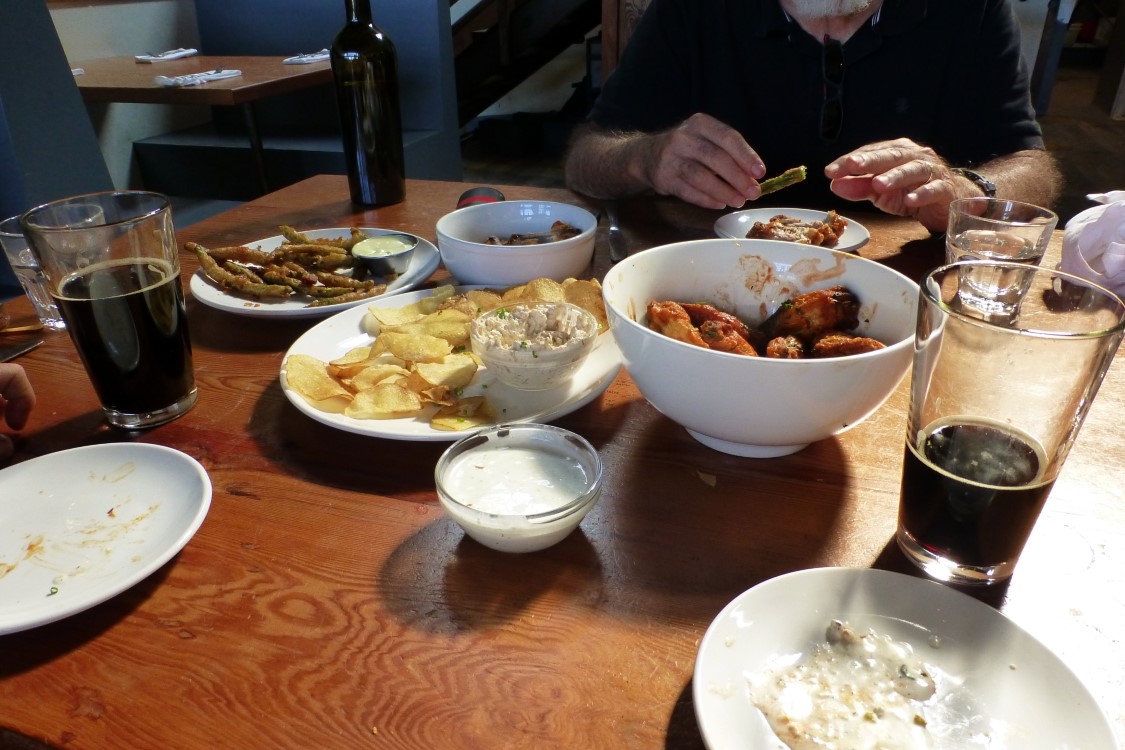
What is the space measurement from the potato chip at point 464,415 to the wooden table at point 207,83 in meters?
3.14

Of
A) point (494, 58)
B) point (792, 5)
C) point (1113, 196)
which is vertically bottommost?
point (494, 58)

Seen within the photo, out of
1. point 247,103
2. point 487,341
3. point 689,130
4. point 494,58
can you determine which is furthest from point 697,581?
point 494,58

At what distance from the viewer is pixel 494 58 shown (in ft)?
23.5

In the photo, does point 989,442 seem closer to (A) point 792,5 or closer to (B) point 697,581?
(B) point 697,581

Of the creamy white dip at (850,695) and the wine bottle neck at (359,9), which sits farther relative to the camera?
the wine bottle neck at (359,9)

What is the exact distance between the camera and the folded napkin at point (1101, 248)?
4.34 feet

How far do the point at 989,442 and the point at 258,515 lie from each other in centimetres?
79

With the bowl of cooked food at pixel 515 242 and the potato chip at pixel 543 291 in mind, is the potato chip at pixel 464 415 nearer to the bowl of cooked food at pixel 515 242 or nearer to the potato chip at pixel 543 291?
the potato chip at pixel 543 291

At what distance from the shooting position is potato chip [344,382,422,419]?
936mm

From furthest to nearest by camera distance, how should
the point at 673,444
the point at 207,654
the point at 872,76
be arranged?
the point at 872,76, the point at 673,444, the point at 207,654

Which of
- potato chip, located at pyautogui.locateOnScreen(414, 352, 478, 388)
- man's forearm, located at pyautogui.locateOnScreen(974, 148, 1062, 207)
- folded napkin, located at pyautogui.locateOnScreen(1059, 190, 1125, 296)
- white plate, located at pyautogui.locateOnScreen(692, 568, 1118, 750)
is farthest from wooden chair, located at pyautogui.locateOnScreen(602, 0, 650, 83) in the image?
white plate, located at pyautogui.locateOnScreen(692, 568, 1118, 750)

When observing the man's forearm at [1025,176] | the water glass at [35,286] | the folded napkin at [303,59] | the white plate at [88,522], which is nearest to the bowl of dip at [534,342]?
the white plate at [88,522]

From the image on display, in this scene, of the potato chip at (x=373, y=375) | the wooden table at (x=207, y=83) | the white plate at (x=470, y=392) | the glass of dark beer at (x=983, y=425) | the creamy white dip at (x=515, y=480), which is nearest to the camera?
the glass of dark beer at (x=983, y=425)

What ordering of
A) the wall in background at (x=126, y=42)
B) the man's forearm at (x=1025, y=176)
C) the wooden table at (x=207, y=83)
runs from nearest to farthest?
the man's forearm at (x=1025, y=176) < the wooden table at (x=207, y=83) < the wall in background at (x=126, y=42)
